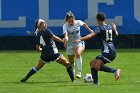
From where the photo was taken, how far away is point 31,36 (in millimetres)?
27031

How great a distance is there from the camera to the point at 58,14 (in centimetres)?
2680

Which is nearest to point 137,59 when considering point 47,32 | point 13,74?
point 13,74

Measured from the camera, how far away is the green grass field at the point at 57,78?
1245 cm

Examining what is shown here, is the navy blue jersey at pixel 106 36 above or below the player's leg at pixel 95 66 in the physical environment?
above

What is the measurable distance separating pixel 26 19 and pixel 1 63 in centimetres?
647

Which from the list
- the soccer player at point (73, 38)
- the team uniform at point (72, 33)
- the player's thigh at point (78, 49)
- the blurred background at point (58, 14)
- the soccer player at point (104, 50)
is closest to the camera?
the soccer player at point (104, 50)

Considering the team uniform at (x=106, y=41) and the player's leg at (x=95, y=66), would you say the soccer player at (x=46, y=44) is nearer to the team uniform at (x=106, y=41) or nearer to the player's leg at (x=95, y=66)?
the player's leg at (x=95, y=66)

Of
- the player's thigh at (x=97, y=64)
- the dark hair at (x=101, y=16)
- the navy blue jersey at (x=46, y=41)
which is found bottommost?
the player's thigh at (x=97, y=64)

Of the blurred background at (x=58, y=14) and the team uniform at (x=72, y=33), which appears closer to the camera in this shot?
the team uniform at (x=72, y=33)

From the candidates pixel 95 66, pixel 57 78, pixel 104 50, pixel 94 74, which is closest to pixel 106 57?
pixel 104 50

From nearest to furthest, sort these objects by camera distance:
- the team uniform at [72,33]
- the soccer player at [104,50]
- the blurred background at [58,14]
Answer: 1. the soccer player at [104,50]
2. the team uniform at [72,33]
3. the blurred background at [58,14]

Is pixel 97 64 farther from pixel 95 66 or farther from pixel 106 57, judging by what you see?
pixel 106 57

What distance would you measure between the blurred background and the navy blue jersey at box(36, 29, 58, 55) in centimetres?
1246

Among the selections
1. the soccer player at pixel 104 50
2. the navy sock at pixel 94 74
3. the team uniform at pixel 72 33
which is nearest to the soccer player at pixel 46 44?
the navy sock at pixel 94 74
